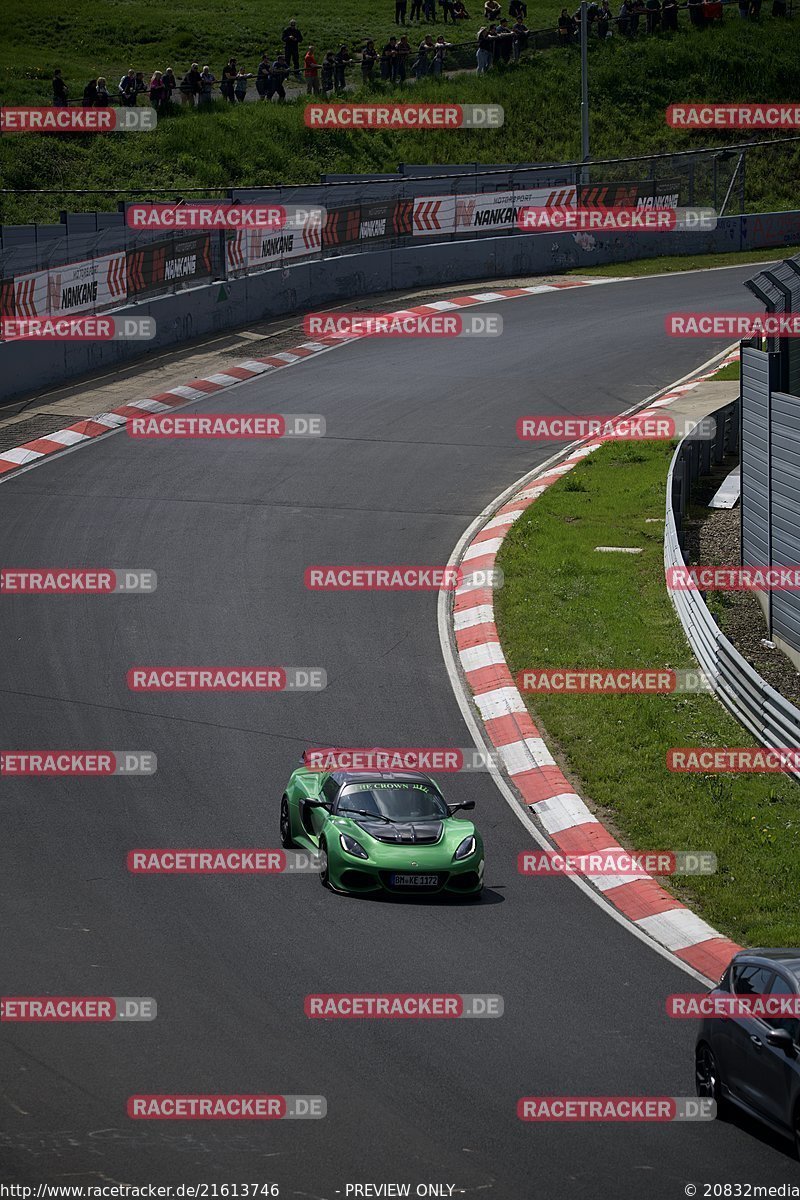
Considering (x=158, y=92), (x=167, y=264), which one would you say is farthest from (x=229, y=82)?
(x=167, y=264)

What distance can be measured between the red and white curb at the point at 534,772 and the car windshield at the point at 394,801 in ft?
5.16

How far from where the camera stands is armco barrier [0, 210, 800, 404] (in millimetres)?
31703

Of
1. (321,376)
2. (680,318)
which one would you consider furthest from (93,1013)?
(680,318)

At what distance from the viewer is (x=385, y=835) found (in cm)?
1379

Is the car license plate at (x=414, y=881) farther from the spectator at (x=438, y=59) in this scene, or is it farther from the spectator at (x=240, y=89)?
the spectator at (x=438, y=59)

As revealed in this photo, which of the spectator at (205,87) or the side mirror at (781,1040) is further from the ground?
the spectator at (205,87)

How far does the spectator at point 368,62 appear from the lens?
2318 inches

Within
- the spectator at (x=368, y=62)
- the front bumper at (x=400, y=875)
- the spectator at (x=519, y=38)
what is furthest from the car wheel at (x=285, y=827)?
the spectator at (x=519, y=38)

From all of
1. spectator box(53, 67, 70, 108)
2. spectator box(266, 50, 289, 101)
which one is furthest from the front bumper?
spectator box(266, 50, 289, 101)

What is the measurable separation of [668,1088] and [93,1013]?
4.20 meters

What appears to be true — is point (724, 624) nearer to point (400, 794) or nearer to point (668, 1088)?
point (400, 794)

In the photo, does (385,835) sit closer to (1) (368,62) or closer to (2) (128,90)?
(2) (128,90)

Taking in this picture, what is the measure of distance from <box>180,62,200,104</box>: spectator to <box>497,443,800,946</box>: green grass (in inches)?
1365

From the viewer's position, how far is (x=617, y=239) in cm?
4306
